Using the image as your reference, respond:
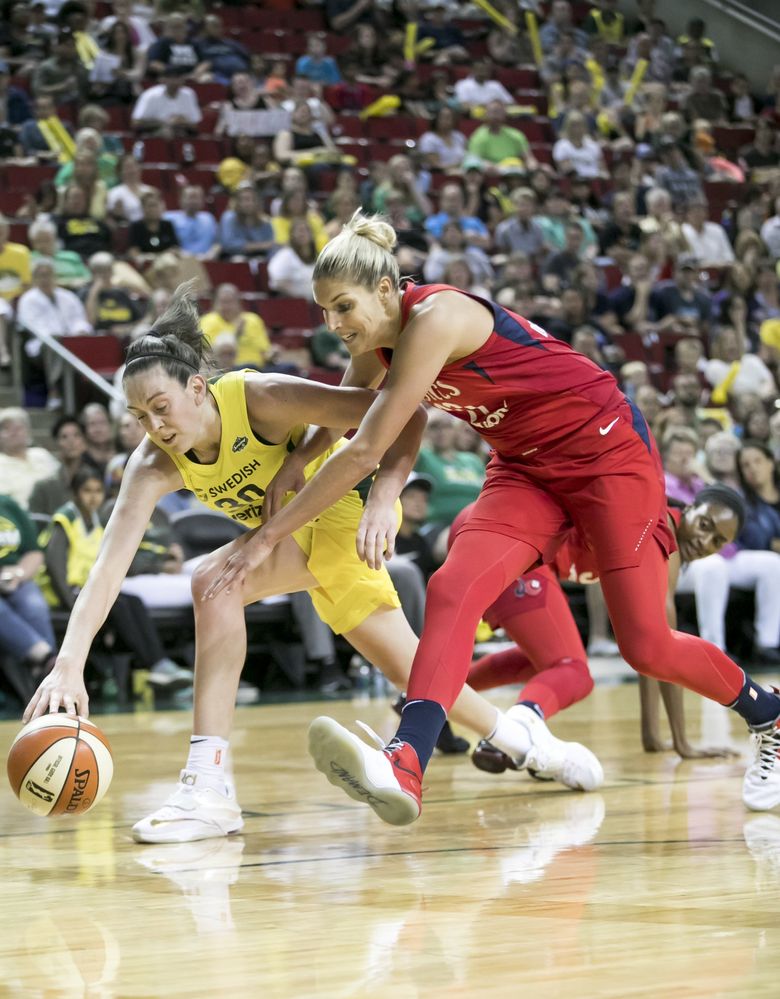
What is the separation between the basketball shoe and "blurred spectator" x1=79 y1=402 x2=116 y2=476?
4.74 m

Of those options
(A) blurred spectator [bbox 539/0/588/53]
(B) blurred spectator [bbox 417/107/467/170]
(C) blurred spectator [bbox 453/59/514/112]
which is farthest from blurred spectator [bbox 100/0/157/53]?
(A) blurred spectator [bbox 539/0/588/53]

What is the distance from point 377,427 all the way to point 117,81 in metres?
10.4

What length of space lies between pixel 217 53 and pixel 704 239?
505 centimetres

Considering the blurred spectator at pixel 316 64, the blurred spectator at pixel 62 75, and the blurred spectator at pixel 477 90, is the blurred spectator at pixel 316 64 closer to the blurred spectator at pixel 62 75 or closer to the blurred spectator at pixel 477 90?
the blurred spectator at pixel 477 90

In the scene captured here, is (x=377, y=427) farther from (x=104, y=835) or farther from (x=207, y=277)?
(x=207, y=277)

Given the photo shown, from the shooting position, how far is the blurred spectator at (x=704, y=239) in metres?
14.6

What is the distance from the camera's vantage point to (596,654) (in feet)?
31.8

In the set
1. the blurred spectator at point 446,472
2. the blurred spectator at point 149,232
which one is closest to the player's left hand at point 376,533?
the blurred spectator at point 446,472

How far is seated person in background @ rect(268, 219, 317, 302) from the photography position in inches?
451

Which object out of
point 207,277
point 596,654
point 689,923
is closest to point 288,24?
point 207,277

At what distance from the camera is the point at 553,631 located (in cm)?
494

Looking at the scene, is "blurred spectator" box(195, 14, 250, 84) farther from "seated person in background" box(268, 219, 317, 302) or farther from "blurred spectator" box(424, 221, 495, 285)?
"seated person in background" box(268, 219, 317, 302)

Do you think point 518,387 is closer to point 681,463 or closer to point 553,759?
point 553,759

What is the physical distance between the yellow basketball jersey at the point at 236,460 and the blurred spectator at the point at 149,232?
7.30 m
